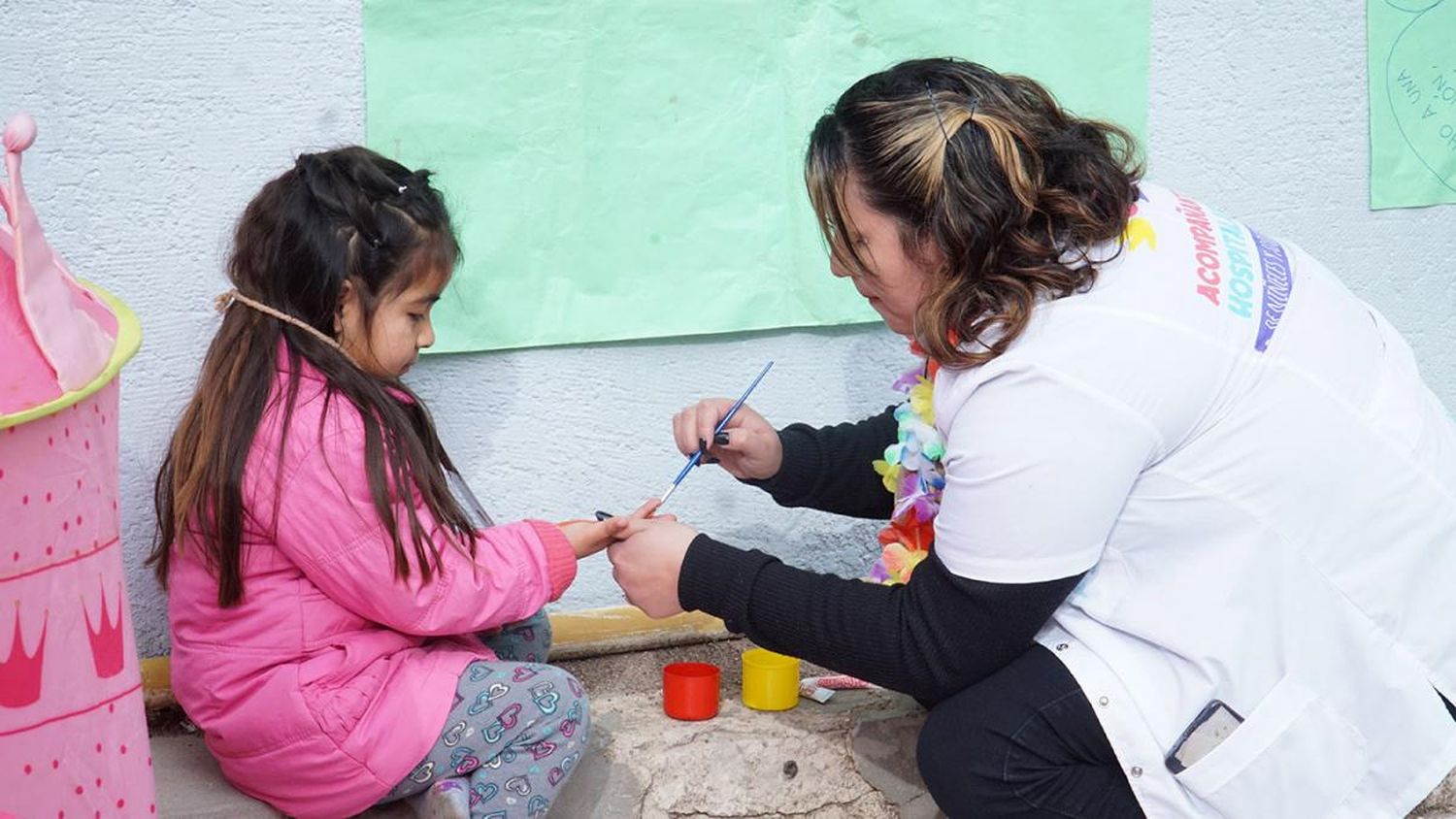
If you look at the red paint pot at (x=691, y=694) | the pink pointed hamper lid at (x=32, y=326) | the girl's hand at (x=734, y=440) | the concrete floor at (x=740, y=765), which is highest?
the pink pointed hamper lid at (x=32, y=326)

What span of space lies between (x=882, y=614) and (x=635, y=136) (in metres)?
0.94

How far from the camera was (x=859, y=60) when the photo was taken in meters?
2.56

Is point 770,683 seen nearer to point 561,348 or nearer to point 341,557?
point 561,348

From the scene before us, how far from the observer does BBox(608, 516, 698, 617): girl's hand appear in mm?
1995

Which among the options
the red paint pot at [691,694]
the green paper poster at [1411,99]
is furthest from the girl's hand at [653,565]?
the green paper poster at [1411,99]

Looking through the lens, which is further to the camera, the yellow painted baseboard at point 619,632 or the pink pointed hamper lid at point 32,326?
the yellow painted baseboard at point 619,632

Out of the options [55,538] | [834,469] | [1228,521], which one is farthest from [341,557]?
[1228,521]

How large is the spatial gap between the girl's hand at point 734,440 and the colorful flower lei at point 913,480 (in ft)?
0.58

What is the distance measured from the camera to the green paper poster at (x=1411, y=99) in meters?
2.91

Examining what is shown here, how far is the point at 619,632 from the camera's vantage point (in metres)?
2.60

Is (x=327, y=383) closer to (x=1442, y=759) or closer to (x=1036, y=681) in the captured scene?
(x=1036, y=681)

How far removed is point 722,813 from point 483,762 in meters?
Result: 0.42

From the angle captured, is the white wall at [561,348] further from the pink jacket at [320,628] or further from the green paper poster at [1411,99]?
the pink jacket at [320,628]

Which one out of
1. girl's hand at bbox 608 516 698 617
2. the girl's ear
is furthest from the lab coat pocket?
the girl's ear
